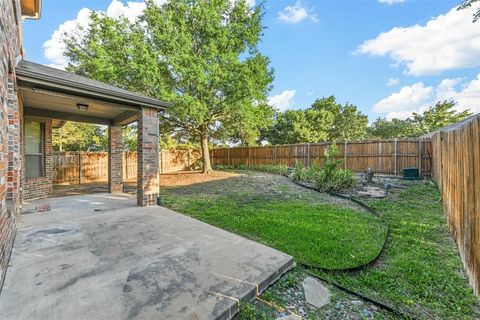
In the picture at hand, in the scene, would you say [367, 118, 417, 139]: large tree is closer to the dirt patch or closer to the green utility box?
the green utility box

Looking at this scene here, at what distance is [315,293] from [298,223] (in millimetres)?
2208

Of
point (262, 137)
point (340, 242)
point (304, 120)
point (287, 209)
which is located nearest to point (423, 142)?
point (287, 209)

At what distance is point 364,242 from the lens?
145 inches

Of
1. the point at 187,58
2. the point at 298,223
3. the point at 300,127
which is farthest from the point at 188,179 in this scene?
the point at 300,127

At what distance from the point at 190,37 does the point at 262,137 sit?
16.1 meters

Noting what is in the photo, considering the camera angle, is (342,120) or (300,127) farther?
(342,120)

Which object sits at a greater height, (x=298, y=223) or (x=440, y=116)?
(x=440, y=116)

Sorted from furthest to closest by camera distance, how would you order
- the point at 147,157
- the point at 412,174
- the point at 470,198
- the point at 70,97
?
the point at 412,174 < the point at 147,157 < the point at 70,97 < the point at 470,198

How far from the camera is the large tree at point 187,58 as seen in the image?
35.8 ft

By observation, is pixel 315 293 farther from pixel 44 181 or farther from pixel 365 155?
pixel 365 155

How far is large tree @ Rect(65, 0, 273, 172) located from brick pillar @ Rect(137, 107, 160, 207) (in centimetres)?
582

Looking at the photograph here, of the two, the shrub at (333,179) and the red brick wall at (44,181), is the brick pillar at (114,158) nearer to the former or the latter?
the red brick wall at (44,181)

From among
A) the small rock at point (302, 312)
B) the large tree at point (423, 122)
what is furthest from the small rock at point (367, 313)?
the large tree at point (423, 122)

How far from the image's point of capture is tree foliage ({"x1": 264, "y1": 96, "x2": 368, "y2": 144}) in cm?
2412
